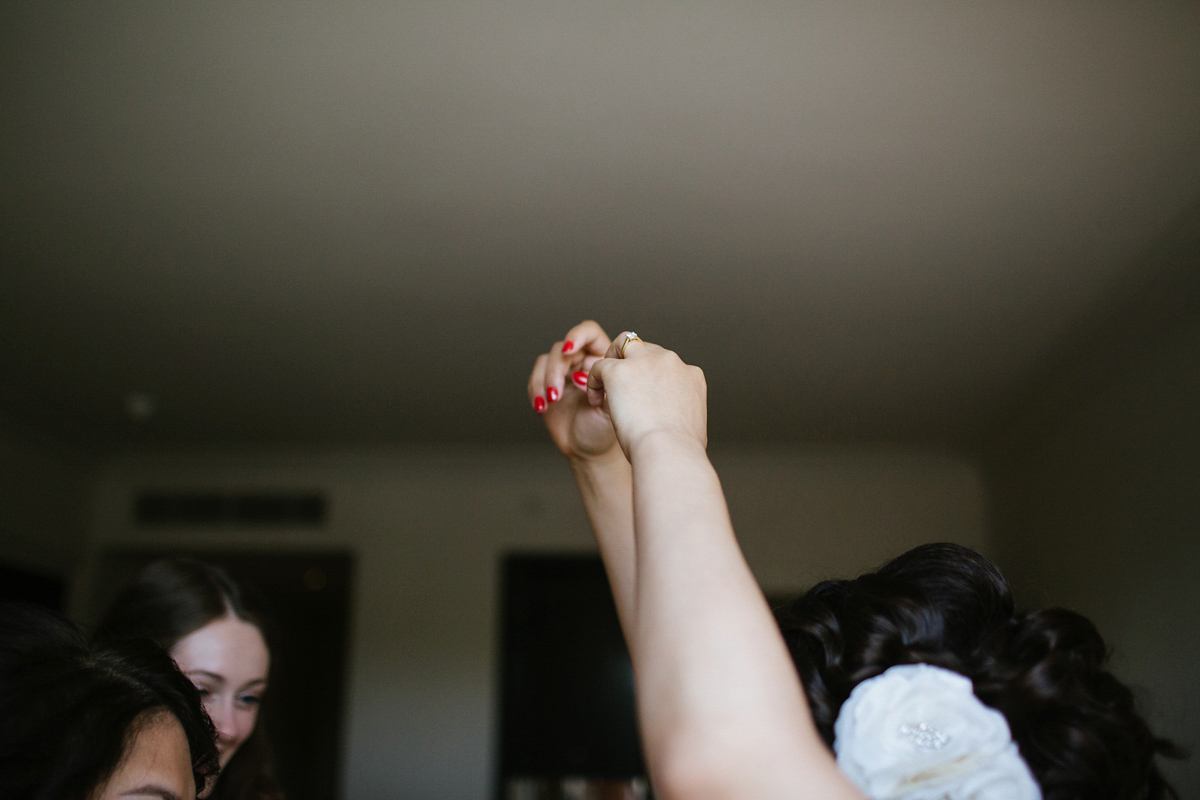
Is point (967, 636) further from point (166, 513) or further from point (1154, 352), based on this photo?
point (166, 513)

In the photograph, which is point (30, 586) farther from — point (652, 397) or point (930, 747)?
point (930, 747)

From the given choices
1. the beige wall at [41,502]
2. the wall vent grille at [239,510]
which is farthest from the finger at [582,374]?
the wall vent grille at [239,510]

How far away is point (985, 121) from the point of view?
232cm

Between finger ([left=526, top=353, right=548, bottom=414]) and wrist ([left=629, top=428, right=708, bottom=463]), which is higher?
finger ([left=526, top=353, right=548, bottom=414])

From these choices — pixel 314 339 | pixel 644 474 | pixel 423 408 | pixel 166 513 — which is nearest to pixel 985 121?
pixel 644 474

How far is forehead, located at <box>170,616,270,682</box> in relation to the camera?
5.66ft

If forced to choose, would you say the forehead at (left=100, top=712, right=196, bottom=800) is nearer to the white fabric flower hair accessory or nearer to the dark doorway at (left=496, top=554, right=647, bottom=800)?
the white fabric flower hair accessory

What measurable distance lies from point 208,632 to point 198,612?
4cm

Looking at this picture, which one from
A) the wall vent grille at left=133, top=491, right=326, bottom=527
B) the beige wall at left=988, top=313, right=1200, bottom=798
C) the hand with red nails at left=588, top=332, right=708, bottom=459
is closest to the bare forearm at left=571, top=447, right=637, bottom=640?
the hand with red nails at left=588, top=332, right=708, bottom=459

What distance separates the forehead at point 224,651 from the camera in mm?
1727

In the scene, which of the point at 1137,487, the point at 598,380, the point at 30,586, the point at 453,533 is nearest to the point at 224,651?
the point at 598,380

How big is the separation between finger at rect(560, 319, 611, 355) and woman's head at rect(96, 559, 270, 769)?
1.02 metres

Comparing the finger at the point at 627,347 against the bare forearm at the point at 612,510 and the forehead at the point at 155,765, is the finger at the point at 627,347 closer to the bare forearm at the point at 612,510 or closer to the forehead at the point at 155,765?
the bare forearm at the point at 612,510

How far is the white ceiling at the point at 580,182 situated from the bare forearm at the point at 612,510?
4.04ft
